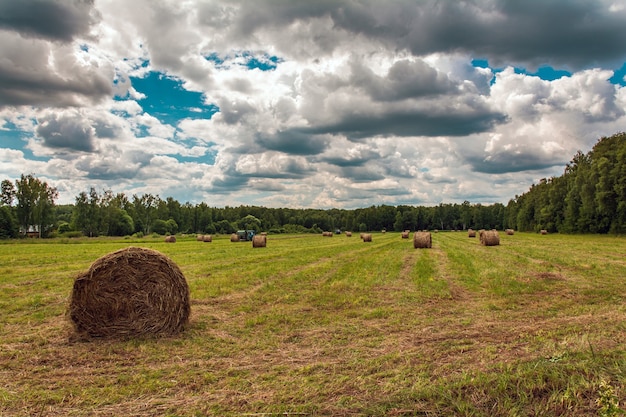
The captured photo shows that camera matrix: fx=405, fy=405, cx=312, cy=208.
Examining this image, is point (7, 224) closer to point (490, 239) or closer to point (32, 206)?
point (32, 206)

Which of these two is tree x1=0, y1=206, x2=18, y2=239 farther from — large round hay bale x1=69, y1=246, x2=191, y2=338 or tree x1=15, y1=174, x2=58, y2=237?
large round hay bale x1=69, y1=246, x2=191, y2=338

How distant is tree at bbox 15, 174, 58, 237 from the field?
87554 millimetres

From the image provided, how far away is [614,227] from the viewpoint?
53.8 metres

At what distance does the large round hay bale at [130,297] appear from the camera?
8.50 meters

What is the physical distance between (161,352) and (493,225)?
16541cm

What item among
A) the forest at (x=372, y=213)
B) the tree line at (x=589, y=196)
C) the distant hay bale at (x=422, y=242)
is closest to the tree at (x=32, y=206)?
the forest at (x=372, y=213)

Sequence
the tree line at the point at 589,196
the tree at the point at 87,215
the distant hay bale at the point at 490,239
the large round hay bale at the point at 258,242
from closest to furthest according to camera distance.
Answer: the distant hay bale at the point at 490,239, the large round hay bale at the point at 258,242, the tree line at the point at 589,196, the tree at the point at 87,215

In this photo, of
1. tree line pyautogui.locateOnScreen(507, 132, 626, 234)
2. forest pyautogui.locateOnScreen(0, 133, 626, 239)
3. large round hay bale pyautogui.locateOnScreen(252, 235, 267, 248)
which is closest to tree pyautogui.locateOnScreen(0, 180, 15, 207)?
forest pyautogui.locateOnScreen(0, 133, 626, 239)

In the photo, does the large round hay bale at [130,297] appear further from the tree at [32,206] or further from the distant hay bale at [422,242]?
the tree at [32,206]

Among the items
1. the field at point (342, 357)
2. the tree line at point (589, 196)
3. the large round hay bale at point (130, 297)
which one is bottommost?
the field at point (342, 357)

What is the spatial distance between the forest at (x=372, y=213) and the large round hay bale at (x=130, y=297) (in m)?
57.0

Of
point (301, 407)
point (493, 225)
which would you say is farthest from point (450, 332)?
point (493, 225)

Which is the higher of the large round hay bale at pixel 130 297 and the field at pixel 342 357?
the large round hay bale at pixel 130 297

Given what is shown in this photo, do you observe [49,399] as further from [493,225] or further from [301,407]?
[493,225]
